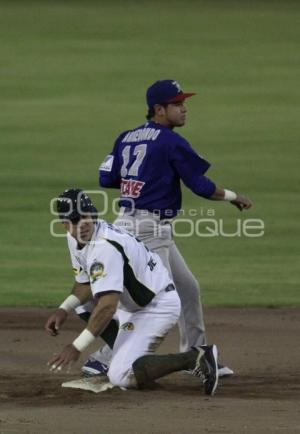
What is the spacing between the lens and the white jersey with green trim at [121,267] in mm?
7598

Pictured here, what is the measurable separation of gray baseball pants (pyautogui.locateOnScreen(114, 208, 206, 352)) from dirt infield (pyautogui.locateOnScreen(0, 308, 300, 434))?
12.4 inches

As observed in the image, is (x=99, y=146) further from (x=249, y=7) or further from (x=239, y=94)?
(x=249, y=7)

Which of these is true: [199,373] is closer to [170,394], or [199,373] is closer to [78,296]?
[170,394]

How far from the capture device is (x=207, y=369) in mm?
7918

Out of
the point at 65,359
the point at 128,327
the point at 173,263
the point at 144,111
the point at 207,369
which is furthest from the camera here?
the point at 144,111

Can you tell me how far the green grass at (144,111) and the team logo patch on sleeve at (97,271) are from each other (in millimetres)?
3708

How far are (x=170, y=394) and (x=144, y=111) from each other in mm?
14239

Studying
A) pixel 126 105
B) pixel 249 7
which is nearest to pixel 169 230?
pixel 126 105

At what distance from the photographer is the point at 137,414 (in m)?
7.27

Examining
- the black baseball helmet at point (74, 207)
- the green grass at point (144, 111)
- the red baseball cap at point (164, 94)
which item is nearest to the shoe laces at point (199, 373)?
the black baseball helmet at point (74, 207)

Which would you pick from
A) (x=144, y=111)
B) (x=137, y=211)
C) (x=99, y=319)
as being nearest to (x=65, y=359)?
(x=99, y=319)

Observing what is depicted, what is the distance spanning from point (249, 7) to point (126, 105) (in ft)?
29.6

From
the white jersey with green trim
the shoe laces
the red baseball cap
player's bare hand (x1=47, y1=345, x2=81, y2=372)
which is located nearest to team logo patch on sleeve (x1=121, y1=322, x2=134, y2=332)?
the white jersey with green trim

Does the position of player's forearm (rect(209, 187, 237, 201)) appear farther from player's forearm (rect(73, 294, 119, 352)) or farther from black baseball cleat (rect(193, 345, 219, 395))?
player's forearm (rect(73, 294, 119, 352))
